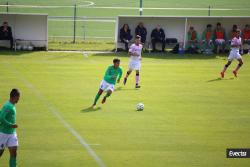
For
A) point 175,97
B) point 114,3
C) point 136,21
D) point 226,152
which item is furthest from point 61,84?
point 114,3

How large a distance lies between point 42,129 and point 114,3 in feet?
139

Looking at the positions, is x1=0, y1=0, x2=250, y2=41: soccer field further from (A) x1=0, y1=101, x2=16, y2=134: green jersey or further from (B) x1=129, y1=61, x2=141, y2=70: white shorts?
(A) x1=0, y1=101, x2=16, y2=134: green jersey

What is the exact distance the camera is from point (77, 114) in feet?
66.0

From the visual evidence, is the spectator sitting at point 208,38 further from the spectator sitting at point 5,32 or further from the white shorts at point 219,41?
the spectator sitting at point 5,32

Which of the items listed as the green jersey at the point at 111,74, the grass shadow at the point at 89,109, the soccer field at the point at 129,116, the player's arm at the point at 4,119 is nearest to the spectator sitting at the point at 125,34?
the soccer field at the point at 129,116

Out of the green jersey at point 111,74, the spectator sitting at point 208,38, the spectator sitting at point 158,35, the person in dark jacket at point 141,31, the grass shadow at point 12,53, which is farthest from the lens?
the spectator sitting at point 208,38

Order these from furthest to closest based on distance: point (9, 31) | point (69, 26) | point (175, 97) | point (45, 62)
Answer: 1. point (69, 26)
2. point (9, 31)
3. point (45, 62)
4. point (175, 97)

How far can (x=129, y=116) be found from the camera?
20.1 meters

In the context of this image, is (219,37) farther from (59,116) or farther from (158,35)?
(59,116)

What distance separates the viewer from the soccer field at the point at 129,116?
15.4 meters

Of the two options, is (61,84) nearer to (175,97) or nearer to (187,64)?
(175,97)

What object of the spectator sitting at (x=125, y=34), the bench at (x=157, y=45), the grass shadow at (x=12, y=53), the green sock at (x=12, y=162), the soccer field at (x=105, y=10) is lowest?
the green sock at (x=12, y=162)

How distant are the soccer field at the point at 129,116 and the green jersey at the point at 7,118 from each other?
160 cm

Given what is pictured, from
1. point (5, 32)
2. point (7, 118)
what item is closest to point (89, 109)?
point (7, 118)
